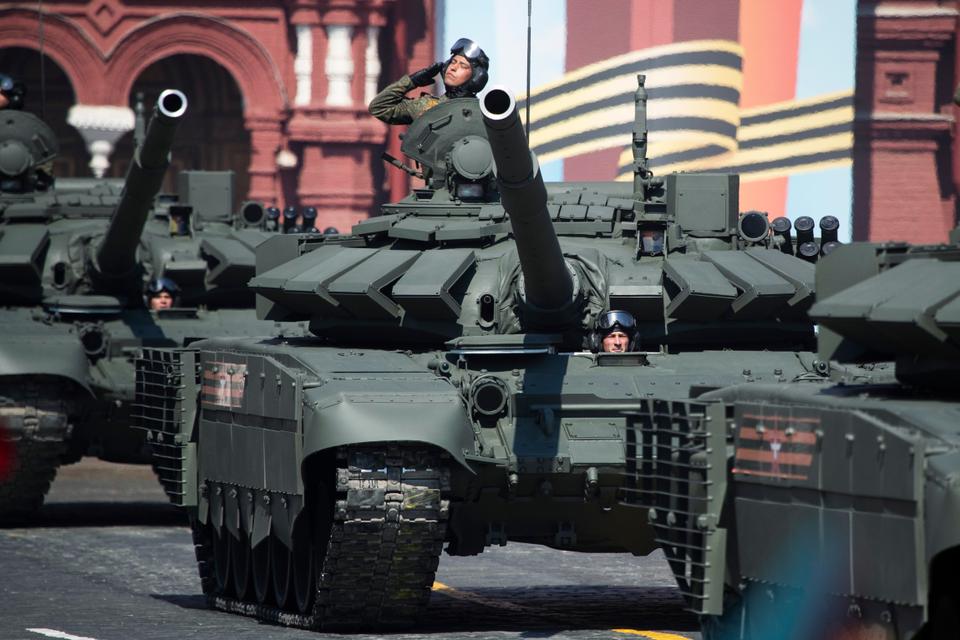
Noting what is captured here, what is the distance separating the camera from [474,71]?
18328 millimetres

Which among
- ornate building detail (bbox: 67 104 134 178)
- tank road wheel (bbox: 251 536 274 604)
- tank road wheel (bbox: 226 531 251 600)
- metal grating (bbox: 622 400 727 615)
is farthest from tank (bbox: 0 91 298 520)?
ornate building detail (bbox: 67 104 134 178)

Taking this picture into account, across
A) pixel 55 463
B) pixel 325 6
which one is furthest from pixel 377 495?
pixel 325 6

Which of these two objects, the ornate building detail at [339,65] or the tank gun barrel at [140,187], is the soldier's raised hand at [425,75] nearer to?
the tank gun barrel at [140,187]

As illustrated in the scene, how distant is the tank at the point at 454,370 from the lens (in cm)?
1455

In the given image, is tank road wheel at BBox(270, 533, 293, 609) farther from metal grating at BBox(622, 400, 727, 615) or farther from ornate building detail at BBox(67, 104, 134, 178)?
ornate building detail at BBox(67, 104, 134, 178)

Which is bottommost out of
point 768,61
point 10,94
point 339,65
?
point 10,94

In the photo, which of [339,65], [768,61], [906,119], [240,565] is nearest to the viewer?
[240,565]

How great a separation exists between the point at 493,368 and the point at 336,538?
69.1 inches

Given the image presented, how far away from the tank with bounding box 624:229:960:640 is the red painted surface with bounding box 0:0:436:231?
28.0 m

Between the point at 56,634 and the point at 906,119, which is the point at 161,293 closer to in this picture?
the point at 56,634

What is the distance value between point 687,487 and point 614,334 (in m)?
3.54

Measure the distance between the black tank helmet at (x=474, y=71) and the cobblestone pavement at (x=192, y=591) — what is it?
11.9 ft

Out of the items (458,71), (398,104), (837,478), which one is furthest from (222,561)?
(837,478)

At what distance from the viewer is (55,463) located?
71.8 feet
